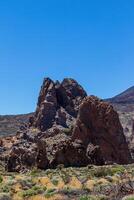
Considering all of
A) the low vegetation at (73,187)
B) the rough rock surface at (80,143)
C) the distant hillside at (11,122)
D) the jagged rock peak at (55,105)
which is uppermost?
the distant hillside at (11,122)

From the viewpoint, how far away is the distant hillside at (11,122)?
137375 mm

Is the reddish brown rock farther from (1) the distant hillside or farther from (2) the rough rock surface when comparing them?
(1) the distant hillside

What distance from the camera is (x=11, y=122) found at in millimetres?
159750

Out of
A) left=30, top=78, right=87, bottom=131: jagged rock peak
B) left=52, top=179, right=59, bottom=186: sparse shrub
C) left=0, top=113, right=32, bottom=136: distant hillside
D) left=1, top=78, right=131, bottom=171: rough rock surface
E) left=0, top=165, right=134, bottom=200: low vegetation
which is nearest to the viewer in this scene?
left=0, top=165, right=134, bottom=200: low vegetation

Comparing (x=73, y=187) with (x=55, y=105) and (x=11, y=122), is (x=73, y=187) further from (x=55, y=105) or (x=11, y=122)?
(x=11, y=122)

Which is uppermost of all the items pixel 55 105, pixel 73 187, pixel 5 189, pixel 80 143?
pixel 55 105

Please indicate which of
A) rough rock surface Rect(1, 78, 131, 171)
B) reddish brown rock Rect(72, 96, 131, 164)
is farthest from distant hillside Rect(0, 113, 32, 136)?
reddish brown rock Rect(72, 96, 131, 164)

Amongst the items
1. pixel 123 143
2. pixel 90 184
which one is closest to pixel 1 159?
pixel 123 143

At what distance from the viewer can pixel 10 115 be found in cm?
17988

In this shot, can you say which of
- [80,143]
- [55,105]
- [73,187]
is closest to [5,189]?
[73,187]

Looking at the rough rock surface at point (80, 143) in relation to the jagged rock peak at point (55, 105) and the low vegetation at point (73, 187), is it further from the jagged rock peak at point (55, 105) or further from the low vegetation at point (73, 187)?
the low vegetation at point (73, 187)

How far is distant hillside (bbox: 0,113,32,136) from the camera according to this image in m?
137

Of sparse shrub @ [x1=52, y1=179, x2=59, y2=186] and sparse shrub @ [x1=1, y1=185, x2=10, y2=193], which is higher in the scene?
sparse shrub @ [x1=52, y1=179, x2=59, y2=186]

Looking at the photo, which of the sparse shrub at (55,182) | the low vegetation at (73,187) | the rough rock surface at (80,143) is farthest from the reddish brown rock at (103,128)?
the sparse shrub at (55,182)
